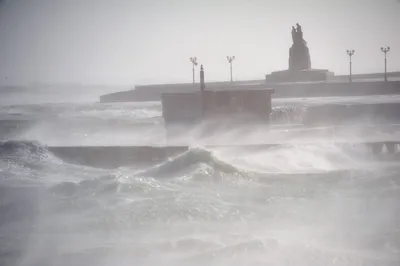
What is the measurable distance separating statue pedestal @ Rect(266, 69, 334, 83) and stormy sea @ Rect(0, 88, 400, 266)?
→ 0.82 feet

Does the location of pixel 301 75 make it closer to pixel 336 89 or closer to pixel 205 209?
pixel 336 89

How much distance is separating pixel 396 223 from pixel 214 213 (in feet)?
3.57

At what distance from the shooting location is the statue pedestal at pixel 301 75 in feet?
12.0

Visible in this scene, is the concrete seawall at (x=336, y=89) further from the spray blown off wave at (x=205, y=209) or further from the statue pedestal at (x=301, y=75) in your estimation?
the spray blown off wave at (x=205, y=209)

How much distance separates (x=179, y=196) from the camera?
2.87m

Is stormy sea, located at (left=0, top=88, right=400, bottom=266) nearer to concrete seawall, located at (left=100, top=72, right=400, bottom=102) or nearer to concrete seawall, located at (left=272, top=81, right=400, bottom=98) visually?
concrete seawall, located at (left=100, top=72, right=400, bottom=102)

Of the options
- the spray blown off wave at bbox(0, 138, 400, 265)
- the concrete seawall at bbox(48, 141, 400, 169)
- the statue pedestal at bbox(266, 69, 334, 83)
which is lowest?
the spray blown off wave at bbox(0, 138, 400, 265)

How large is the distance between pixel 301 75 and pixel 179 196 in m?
2.28

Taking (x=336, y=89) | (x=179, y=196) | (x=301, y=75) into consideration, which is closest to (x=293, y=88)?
(x=301, y=75)

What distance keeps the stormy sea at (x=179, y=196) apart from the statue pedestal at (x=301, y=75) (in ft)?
0.82

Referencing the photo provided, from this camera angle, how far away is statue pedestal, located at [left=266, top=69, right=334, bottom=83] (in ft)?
12.0

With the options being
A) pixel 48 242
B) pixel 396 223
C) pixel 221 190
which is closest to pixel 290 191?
pixel 221 190

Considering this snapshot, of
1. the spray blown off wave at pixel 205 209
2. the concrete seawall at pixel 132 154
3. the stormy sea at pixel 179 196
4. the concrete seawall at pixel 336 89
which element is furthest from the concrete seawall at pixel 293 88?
the spray blown off wave at pixel 205 209

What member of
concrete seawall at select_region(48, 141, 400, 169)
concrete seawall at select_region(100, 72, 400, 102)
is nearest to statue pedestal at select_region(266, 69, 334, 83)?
concrete seawall at select_region(100, 72, 400, 102)
